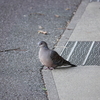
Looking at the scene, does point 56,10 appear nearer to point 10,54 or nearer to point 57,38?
point 57,38

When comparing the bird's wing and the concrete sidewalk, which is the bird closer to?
the bird's wing

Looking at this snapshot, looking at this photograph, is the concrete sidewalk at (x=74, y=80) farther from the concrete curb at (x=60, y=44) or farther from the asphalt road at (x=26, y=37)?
the asphalt road at (x=26, y=37)

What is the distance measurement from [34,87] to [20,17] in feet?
14.2

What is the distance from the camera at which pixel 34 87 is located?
4.98 meters

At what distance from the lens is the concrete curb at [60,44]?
4764 mm

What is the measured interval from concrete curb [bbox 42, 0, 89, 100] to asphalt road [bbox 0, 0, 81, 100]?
88 mm

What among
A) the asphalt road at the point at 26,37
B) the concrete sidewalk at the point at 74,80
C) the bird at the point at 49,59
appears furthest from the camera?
the bird at the point at 49,59

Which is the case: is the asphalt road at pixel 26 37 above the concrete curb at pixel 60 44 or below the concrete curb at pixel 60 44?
below

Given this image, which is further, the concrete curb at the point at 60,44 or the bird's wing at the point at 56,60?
the bird's wing at the point at 56,60

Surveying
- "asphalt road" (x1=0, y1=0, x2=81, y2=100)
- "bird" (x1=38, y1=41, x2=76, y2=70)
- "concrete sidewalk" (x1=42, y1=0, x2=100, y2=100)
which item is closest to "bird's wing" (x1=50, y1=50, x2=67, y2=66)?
"bird" (x1=38, y1=41, x2=76, y2=70)

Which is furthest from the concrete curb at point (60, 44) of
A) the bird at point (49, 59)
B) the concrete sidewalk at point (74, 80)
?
the bird at point (49, 59)

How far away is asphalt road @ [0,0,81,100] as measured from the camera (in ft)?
16.3

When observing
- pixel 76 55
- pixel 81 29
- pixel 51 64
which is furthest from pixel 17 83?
pixel 81 29

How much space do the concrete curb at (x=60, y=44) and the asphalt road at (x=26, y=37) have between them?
0.09 meters
